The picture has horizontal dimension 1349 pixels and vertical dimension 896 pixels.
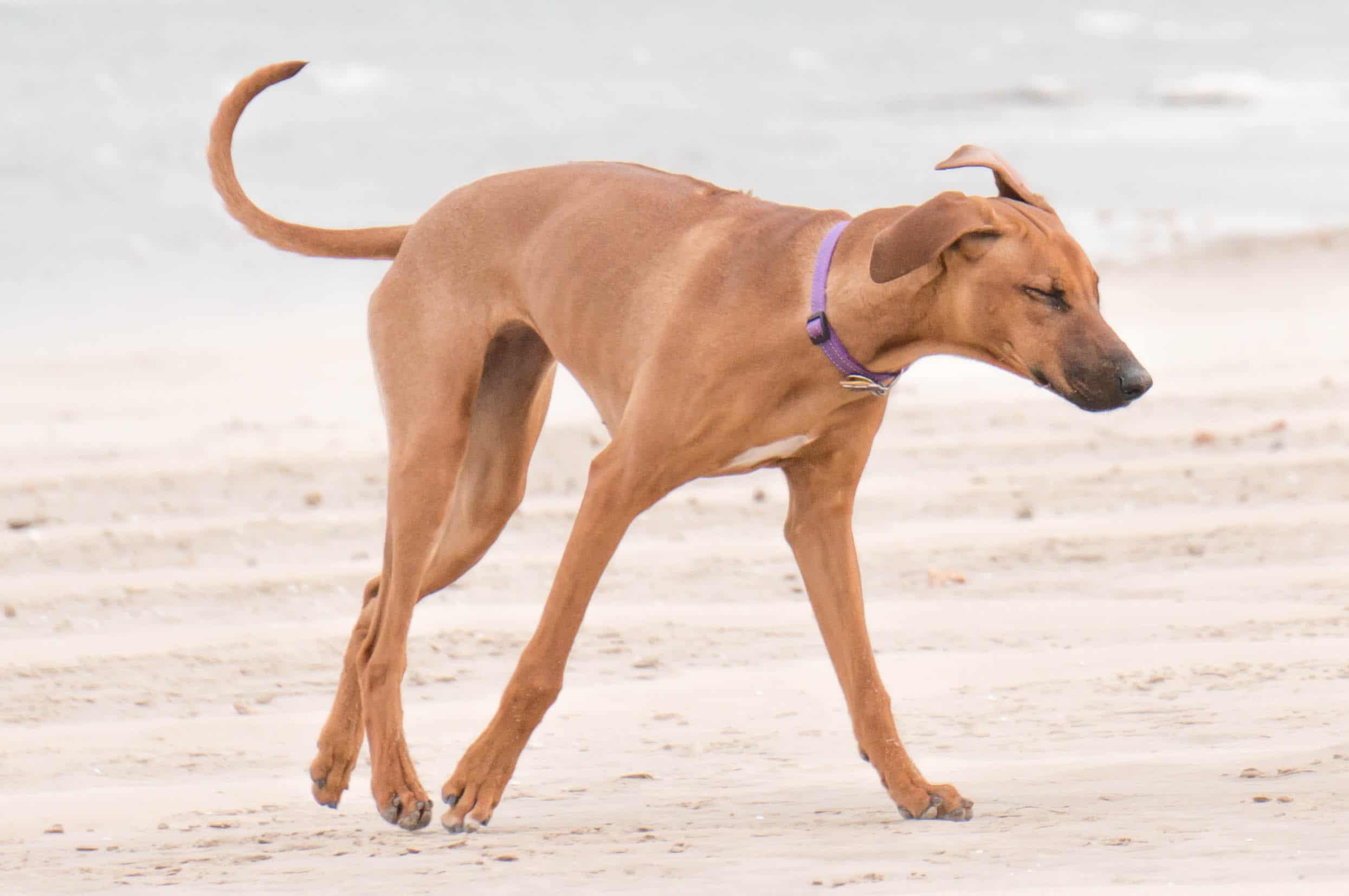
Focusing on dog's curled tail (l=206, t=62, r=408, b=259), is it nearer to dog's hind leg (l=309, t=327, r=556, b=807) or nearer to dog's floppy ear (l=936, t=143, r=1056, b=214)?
dog's hind leg (l=309, t=327, r=556, b=807)

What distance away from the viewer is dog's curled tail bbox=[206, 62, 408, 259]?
15.3 feet

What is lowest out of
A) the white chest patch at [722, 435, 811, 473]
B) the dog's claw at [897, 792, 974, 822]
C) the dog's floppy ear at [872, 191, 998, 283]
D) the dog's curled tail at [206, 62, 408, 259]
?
the dog's claw at [897, 792, 974, 822]

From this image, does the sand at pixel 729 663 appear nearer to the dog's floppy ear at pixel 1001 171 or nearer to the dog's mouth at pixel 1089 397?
the dog's mouth at pixel 1089 397

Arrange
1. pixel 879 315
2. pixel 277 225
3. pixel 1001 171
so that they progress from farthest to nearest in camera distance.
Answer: pixel 277 225
pixel 1001 171
pixel 879 315

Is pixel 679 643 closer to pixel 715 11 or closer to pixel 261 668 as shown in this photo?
pixel 261 668

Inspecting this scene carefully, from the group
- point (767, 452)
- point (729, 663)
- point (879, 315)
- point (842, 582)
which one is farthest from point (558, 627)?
point (729, 663)

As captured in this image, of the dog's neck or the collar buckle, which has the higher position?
the dog's neck

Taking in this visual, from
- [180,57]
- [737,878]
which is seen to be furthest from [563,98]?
[737,878]

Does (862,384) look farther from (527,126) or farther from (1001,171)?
(527,126)

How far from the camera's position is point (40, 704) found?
15.9 ft

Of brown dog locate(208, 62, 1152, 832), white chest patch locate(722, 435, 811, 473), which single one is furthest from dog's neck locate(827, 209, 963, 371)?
white chest patch locate(722, 435, 811, 473)

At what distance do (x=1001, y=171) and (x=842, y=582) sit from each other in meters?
0.96

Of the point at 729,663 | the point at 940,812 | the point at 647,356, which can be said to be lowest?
the point at 729,663

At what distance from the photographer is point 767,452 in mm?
3801
